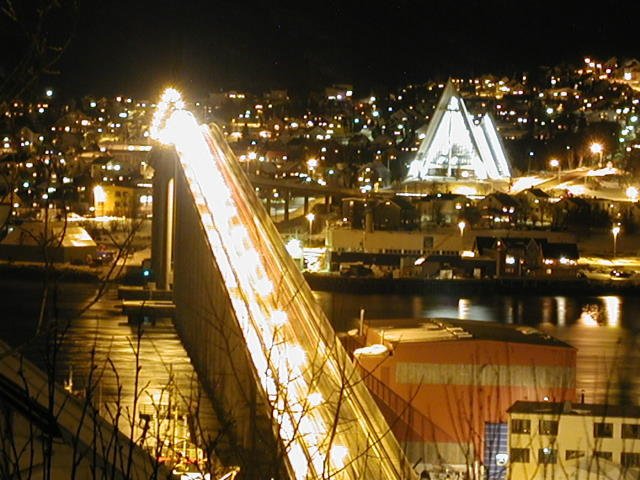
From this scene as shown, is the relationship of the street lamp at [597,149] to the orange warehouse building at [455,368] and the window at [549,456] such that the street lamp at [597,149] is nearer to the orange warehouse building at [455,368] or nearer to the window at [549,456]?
the orange warehouse building at [455,368]

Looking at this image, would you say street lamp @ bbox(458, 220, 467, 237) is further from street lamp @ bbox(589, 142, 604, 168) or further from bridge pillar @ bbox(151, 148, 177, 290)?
street lamp @ bbox(589, 142, 604, 168)

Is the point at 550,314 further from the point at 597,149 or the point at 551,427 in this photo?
the point at 597,149

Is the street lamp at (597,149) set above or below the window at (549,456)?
above

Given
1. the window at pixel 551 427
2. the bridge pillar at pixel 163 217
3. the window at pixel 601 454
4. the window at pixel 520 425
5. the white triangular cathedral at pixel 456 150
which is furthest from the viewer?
the white triangular cathedral at pixel 456 150

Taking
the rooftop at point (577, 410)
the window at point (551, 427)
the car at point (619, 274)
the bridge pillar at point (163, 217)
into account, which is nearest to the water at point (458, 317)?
the bridge pillar at point (163, 217)

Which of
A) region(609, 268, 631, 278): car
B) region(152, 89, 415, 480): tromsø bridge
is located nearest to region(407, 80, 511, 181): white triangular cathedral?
region(609, 268, 631, 278): car

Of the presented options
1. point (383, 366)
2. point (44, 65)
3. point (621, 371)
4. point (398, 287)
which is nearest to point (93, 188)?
point (398, 287)

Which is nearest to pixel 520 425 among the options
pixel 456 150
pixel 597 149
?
pixel 456 150
